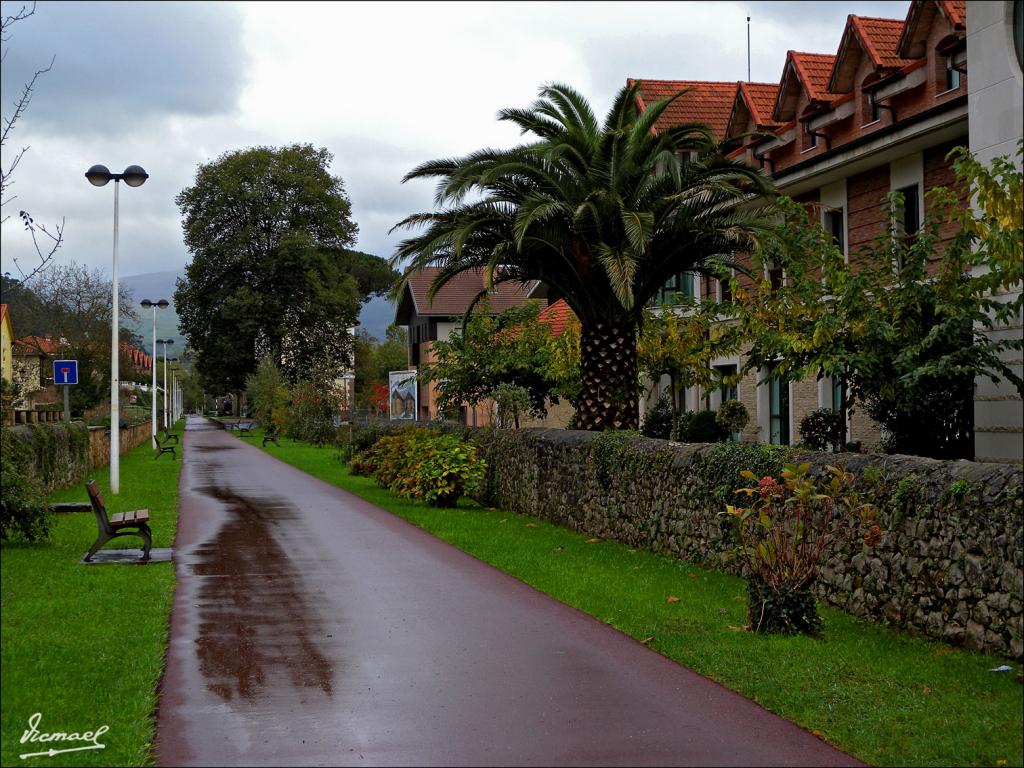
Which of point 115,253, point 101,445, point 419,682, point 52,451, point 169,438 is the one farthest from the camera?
point 169,438

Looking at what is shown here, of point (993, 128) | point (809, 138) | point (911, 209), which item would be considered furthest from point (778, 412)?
point (993, 128)

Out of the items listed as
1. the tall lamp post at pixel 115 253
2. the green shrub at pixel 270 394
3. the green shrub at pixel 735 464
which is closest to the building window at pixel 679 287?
the tall lamp post at pixel 115 253

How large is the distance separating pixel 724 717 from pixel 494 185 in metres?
14.0

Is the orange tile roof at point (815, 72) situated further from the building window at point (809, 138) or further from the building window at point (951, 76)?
the building window at point (951, 76)

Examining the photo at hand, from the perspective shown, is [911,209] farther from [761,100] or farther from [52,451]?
[52,451]

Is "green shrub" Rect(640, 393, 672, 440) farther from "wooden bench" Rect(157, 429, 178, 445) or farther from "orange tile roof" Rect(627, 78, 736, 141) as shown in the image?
"wooden bench" Rect(157, 429, 178, 445)

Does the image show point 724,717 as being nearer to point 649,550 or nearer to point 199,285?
point 649,550

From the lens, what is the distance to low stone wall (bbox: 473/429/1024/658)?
8.49m

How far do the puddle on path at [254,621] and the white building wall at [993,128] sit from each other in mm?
8991

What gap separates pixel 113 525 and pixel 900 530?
863 cm

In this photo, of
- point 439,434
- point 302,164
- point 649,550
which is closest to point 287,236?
point 302,164

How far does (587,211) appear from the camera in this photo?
62.0ft

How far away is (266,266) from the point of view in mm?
65562

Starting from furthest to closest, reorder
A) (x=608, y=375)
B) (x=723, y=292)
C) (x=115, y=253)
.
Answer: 1. (x=723, y=292)
2. (x=115, y=253)
3. (x=608, y=375)
